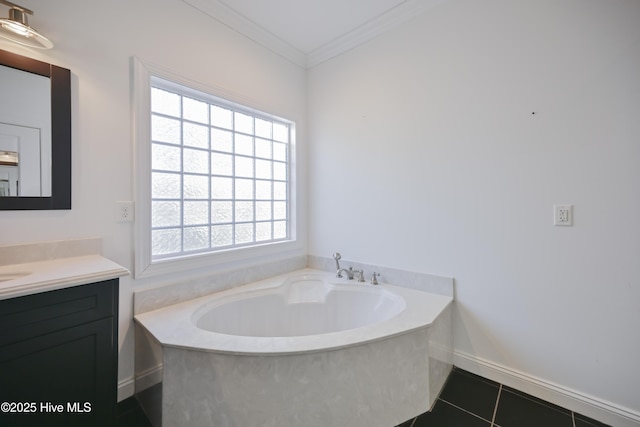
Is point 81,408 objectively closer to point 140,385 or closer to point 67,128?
point 140,385

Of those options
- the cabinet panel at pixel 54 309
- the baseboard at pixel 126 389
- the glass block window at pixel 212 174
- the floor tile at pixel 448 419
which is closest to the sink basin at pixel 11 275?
the cabinet panel at pixel 54 309

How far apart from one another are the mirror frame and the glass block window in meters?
0.45

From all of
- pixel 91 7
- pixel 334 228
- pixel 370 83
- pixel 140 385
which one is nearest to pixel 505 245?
pixel 334 228

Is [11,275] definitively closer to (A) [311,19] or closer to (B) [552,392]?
(A) [311,19]

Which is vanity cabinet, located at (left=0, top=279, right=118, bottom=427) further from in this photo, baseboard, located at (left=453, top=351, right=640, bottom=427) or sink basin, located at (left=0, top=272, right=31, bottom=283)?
baseboard, located at (left=453, top=351, right=640, bottom=427)

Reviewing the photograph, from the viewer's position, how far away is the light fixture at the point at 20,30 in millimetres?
1195

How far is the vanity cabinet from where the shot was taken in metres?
0.98

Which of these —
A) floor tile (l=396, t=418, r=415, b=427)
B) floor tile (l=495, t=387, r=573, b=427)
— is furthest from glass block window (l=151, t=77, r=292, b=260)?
floor tile (l=495, t=387, r=573, b=427)

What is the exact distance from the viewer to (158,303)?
5.79ft

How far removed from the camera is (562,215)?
5.18 ft

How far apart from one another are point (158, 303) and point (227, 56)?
6.17 feet

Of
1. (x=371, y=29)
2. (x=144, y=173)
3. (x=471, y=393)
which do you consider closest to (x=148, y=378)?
(x=144, y=173)

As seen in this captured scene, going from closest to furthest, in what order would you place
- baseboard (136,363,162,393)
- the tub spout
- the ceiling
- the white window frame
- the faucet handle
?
baseboard (136,363,162,393), the white window frame, the ceiling, the faucet handle, the tub spout

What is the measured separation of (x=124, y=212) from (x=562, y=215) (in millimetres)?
2574
